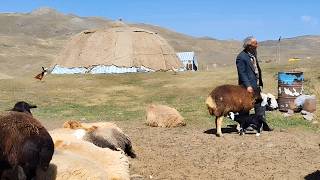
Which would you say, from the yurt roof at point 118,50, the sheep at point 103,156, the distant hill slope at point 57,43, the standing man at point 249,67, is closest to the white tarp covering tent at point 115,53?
the yurt roof at point 118,50

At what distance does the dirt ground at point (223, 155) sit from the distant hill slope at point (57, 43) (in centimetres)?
2726

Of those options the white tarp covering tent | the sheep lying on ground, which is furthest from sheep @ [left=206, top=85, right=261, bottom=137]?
the white tarp covering tent

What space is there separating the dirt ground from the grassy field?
7.50 feet

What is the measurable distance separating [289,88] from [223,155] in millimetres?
6811

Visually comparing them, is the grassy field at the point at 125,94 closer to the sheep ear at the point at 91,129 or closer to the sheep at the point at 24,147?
the sheep ear at the point at 91,129

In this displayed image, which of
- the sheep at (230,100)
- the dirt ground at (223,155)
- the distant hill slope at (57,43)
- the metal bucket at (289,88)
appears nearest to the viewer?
the dirt ground at (223,155)

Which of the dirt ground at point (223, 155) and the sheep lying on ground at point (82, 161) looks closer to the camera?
the sheep lying on ground at point (82, 161)

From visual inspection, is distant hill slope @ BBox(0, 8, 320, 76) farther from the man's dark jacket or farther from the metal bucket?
the man's dark jacket

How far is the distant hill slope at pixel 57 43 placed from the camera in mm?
68000

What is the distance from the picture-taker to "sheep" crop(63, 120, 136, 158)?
8289 millimetres

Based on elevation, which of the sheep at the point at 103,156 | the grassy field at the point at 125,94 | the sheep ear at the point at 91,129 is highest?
the sheep ear at the point at 91,129

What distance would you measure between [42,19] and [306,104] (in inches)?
5697

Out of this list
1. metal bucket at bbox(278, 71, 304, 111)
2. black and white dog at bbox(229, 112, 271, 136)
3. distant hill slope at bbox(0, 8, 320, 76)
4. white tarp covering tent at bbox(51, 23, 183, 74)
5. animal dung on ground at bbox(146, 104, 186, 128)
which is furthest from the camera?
distant hill slope at bbox(0, 8, 320, 76)

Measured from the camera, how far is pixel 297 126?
44.8 feet
